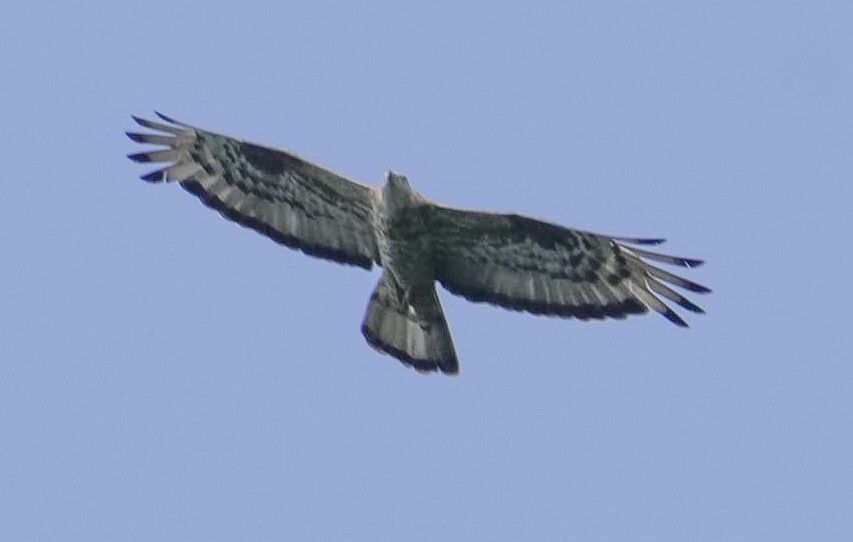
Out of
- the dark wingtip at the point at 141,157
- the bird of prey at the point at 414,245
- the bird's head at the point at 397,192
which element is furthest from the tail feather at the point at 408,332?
the dark wingtip at the point at 141,157

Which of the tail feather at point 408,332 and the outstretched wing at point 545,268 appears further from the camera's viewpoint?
the tail feather at point 408,332

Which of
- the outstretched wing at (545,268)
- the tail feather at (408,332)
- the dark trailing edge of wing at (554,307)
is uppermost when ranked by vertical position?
the outstretched wing at (545,268)

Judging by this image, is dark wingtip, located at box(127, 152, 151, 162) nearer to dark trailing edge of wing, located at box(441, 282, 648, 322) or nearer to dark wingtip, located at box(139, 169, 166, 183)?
dark wingtip, located at box(139, 169, 166, 183)

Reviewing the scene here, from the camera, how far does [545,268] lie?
23078 millimetres

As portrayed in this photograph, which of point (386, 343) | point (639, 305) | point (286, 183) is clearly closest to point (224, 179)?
point (286, 183)

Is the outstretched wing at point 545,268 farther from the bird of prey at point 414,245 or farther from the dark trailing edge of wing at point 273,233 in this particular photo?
the dark trailing edge of wing at point 273,233

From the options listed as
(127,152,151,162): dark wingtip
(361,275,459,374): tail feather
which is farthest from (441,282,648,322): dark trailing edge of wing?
(127,152,151,162): dark wingtip

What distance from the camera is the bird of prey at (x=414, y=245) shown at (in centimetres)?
2259

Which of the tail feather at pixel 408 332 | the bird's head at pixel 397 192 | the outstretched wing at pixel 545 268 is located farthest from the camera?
the tail feather at pixel 408 332

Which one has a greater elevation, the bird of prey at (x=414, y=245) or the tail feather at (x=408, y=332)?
the bird of prey at (x=414, y=245)

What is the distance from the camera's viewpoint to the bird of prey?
22.6 metres

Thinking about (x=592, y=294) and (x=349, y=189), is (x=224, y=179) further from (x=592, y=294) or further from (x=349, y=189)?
(x=592, y=294)

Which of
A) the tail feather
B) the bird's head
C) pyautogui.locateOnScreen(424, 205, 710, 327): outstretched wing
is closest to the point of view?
the bird's head

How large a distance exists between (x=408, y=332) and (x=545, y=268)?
1346mm
